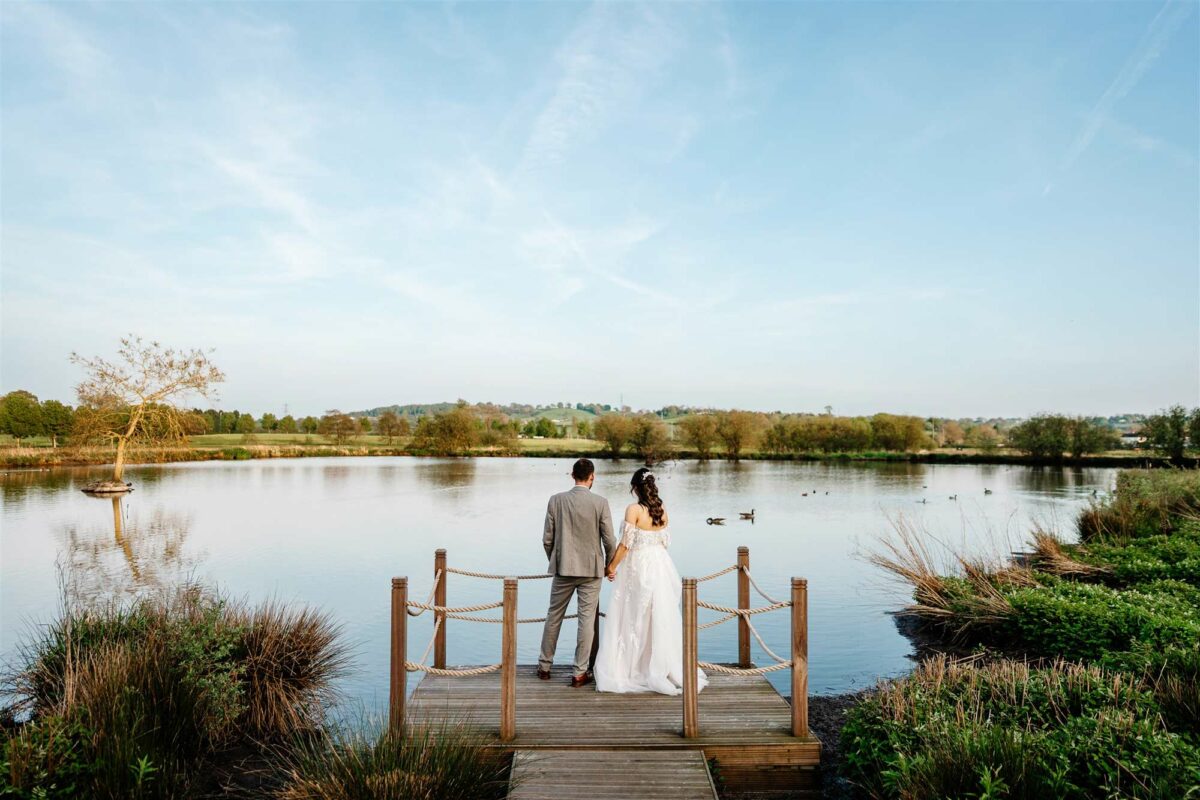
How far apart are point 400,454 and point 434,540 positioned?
6028cm

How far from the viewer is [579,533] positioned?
283 inches

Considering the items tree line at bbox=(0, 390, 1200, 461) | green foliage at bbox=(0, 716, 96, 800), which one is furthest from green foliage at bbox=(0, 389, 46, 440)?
green foliage at bbox=(0, 716, 96, 800)

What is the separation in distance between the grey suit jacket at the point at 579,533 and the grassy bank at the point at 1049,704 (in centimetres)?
275

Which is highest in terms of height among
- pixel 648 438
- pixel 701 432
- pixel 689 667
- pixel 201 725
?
pixel 701 432

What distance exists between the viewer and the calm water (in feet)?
42.4

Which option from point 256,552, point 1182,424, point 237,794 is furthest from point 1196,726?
point 1182,424

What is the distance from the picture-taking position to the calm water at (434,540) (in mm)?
12914

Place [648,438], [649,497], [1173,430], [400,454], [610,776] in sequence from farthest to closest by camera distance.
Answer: [400,454] → [648,438] → [1173,430] → [649,497] → [610,776]

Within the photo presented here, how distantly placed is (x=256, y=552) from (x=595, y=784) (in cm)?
1830

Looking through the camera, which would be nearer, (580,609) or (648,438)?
(580,609)

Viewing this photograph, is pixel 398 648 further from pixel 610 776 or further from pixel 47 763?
pixel 47 763

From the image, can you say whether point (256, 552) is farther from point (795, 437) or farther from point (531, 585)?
point (795, 437)

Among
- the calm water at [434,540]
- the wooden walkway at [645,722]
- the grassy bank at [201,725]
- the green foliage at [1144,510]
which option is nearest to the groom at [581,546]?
the wooden walkway at [645,722]

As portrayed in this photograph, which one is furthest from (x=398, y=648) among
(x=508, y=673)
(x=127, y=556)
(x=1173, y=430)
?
(x=1173, y=430)
